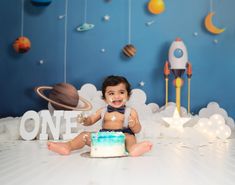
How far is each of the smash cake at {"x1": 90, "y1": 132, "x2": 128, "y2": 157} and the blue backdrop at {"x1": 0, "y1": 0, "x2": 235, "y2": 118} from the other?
116cm

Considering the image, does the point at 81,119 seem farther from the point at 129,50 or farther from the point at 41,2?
the point at 41,2

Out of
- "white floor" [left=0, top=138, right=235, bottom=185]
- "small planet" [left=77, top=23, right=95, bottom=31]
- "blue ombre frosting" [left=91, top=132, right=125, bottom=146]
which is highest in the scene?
"small planet" [left=77, top=23, right=95, bottom=31]

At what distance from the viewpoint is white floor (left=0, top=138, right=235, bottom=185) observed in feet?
3.49

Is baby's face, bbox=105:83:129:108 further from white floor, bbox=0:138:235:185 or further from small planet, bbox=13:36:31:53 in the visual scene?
small planet, bbox=13:36:31:53

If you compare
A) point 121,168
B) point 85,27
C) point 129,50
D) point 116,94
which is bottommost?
point 121,168

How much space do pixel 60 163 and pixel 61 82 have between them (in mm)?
1358

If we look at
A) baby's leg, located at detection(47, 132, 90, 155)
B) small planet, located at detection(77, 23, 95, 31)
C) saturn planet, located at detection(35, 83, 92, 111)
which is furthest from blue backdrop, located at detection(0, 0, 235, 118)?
baby's leg, located at detection(47, 132, 90, 155)

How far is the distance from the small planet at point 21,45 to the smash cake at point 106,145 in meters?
1.25

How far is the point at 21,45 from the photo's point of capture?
8.42ft

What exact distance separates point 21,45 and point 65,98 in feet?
1.67

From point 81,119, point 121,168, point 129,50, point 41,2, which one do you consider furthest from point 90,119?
point 41,2

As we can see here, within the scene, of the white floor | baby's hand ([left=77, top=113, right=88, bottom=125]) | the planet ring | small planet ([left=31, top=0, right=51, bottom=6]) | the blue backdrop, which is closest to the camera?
the white floor

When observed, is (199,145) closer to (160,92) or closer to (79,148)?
(79,148)

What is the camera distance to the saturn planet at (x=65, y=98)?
2.40 metres
